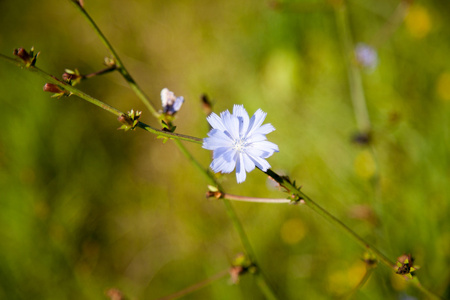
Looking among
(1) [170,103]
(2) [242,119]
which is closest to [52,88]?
(1) [170,103]

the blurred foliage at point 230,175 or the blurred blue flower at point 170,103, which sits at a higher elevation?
the blurred foliage at point 230,175

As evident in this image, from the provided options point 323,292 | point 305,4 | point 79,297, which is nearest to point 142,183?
point 79,297

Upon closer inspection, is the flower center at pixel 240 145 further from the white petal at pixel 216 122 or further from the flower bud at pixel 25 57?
the flower bud at pixel 25 57

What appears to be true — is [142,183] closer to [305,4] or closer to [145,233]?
[145,233]

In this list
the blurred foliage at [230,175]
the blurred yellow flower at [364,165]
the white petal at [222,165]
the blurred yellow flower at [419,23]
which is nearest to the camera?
the white petal at [222,165]

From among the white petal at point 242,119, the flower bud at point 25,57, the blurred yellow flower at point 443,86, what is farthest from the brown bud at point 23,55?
the blurred yellow flower at point 443,86

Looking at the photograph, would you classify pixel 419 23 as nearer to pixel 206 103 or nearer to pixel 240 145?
pixel 206 103
